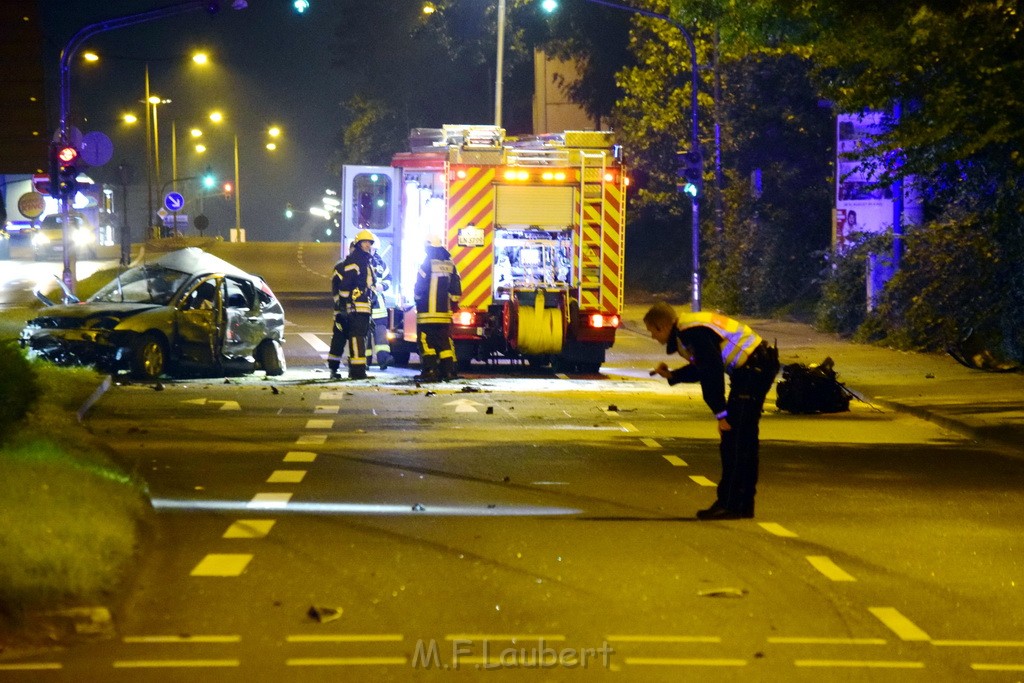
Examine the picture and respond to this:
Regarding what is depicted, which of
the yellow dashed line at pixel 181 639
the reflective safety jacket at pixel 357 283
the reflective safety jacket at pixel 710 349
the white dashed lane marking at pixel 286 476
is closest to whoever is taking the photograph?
the yellow dashed line at pixel 181 639

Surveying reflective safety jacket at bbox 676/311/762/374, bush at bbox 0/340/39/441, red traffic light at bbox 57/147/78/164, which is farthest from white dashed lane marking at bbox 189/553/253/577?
red traffic light at bbox 57/147/78/164

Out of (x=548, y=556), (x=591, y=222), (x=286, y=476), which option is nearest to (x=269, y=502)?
(x=286, y=476)

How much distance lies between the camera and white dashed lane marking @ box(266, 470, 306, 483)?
1087cm

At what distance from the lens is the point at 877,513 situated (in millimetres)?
9898

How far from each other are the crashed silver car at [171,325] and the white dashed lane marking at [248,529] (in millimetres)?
9970

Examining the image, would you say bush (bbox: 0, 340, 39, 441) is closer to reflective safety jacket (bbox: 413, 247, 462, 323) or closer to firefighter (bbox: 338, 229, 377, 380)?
firefighter (bbox: 338, 229, 377, 380)

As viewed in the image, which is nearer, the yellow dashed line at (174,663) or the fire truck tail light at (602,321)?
the yellow dashed line at (174,663)

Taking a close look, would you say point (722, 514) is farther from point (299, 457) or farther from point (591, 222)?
point (591, 222)

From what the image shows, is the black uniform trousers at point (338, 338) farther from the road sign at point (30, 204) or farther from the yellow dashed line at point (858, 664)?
the road sign at point (30, 204)

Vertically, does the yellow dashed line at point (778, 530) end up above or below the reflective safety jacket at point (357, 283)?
below

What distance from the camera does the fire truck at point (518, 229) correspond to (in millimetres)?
20266

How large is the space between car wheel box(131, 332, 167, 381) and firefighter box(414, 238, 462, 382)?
3277 millimetres

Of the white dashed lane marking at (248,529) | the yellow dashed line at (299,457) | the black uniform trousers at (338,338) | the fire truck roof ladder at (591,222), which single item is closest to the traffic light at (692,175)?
the fire truck roof ladder at (591,222)

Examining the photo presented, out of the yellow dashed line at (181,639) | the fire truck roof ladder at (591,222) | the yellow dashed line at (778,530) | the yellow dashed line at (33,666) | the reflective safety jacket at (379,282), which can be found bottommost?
the yellow dashed line at (778,530)
